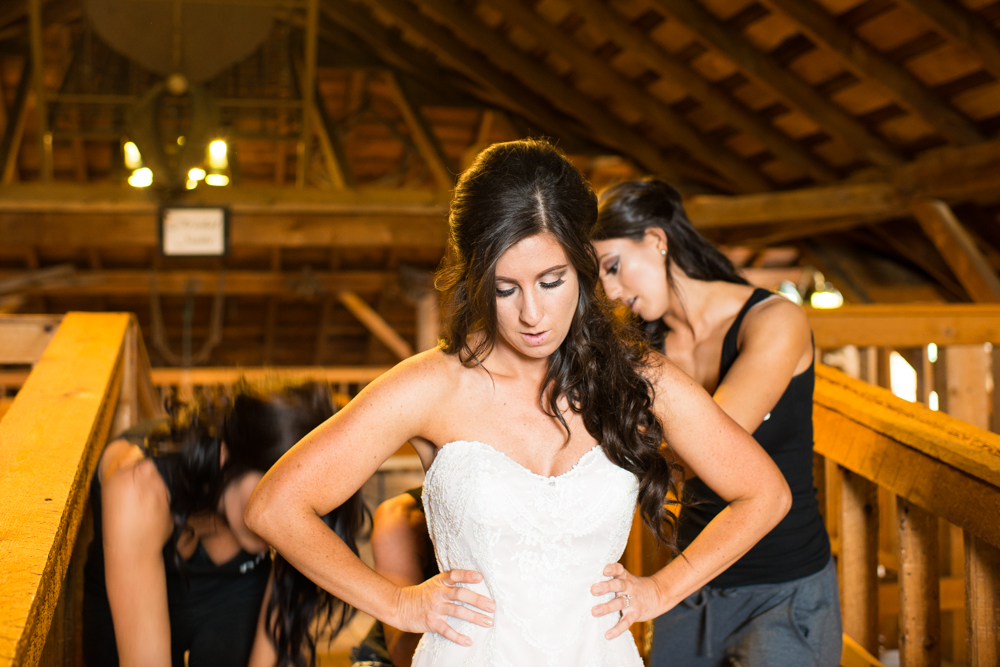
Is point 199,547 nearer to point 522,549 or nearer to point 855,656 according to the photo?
point 522,549

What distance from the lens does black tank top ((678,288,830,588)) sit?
1677mm

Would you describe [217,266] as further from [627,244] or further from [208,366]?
[627,244]

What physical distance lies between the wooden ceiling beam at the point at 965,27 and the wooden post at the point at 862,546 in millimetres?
3158

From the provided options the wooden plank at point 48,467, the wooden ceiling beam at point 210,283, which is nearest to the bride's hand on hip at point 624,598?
the wooden plank at point 48,467

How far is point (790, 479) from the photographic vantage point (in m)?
1.70

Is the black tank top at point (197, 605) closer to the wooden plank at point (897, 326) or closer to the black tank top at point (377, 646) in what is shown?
the black tank top at point (377, 646)

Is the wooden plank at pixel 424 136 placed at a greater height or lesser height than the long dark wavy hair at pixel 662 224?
greater

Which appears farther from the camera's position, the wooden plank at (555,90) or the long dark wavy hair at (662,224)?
the wooden plank at (555,90)

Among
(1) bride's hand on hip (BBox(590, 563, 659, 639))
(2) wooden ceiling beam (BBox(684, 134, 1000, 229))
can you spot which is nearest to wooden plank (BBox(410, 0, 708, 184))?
(2) wooden ceiling beam (BBox(684, 134, 1000, 229))

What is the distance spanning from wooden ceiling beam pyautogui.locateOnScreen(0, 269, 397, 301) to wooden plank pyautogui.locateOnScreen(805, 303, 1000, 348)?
24.0ft

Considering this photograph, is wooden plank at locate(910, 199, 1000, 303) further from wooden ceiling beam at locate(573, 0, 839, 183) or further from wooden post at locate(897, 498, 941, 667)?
wooden post at locate(897, 498, 941, 667)

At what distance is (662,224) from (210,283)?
8.27 meters

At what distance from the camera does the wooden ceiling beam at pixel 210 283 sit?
29.4 ft

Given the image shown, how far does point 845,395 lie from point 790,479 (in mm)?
393
